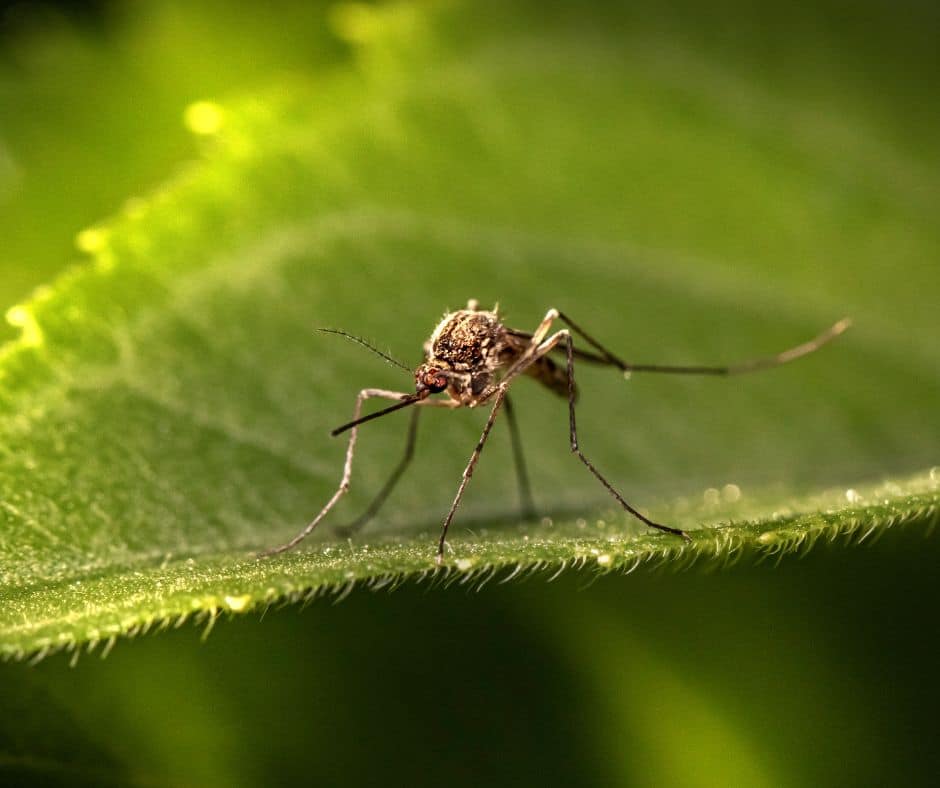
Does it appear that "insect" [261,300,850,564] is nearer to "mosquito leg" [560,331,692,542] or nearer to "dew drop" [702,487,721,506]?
"mosquito leg" [560,331,692,542]

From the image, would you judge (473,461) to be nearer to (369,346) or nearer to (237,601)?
(369,346)

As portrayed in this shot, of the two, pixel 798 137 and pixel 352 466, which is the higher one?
pixel 798 137

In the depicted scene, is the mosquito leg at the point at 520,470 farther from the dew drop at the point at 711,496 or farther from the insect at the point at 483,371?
Result: the dew drop at the point at 711,496

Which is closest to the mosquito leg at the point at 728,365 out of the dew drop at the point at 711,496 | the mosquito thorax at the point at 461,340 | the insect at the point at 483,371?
the insect at the point at 483,371

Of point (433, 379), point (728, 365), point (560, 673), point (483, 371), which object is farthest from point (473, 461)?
point (728, 365)

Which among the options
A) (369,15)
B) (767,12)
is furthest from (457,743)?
(767,12)

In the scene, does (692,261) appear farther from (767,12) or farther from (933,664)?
(933,664)
